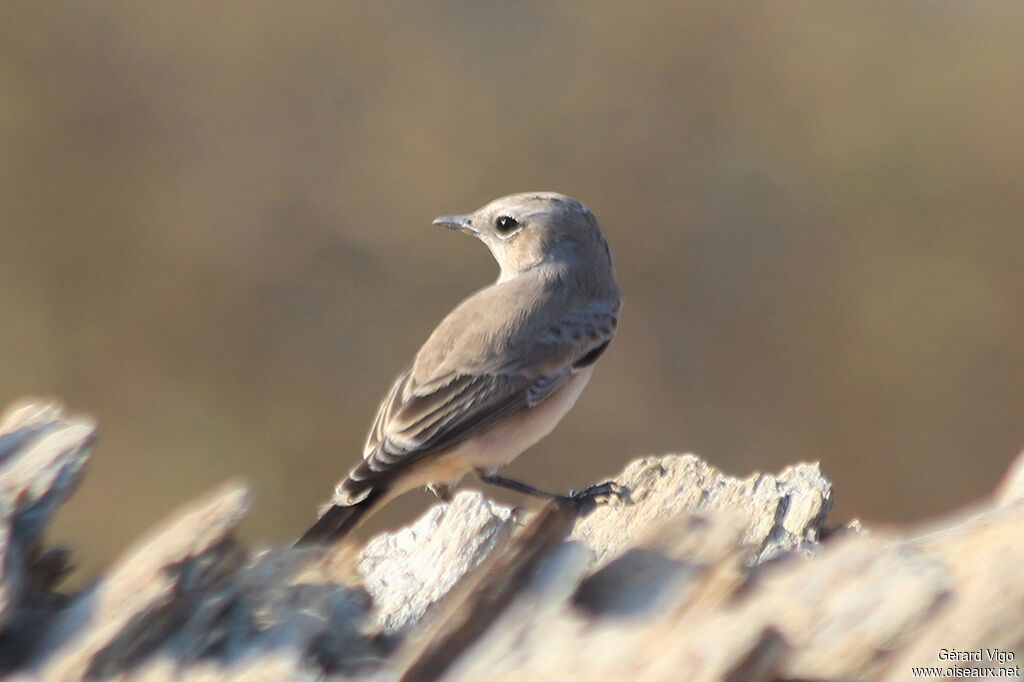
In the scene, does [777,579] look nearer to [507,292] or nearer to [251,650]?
[251,650]

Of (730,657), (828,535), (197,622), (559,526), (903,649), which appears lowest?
(903,649)

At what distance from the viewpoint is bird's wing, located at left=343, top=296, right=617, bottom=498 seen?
16.4 ft

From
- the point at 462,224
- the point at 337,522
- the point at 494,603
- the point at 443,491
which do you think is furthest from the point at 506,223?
the point at 494,603

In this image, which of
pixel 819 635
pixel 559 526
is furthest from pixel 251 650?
pixel 819 635

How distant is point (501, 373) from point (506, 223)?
3.77 ft

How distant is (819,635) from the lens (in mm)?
3230

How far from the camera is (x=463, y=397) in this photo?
206 inches

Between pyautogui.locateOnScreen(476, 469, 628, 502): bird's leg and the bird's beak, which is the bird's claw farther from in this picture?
the bird's beak

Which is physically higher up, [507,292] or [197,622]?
[507,292]

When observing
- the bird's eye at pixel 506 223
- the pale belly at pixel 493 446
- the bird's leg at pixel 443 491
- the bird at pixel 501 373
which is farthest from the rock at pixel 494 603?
the bird's eye at pixel 506 223

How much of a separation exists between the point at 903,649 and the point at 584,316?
9.50 feet

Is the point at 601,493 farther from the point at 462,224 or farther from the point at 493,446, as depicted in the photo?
the point at 462,224

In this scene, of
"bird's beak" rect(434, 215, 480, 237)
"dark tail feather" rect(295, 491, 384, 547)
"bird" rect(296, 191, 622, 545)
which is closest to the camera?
"dark tail feather" rect(295, 491, 384, 547)

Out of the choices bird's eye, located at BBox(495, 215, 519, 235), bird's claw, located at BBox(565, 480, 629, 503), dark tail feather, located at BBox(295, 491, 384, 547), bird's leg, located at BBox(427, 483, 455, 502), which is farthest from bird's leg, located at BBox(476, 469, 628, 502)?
bird's eye, located at BBox(495, 215, 519, 235)
